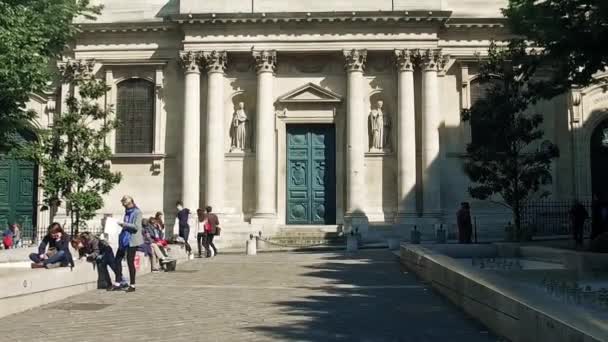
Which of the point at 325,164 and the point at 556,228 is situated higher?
the point at 325,164

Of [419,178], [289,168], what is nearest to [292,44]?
[289,168]

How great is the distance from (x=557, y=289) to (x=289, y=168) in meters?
23.0

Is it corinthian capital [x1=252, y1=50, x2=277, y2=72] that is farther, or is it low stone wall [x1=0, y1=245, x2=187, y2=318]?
corinthian capital [x1=252, y1=50, x2=277, y2=72]

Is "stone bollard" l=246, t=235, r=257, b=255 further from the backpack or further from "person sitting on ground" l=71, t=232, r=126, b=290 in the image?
the backpack

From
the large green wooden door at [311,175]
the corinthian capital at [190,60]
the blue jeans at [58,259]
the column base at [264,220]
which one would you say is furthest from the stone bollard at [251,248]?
the blue jeans at [58,259]

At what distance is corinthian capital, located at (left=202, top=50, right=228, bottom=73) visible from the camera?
1190 inches

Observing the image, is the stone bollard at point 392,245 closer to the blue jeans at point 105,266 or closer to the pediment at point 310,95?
the pediment at point 310,95

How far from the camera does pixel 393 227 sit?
28719 mm

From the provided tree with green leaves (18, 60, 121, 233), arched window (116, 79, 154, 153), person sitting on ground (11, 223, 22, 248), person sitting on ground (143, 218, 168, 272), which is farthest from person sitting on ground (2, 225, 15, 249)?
person sitting on ground (143, 218, 168, 272)

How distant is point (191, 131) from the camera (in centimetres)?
3009

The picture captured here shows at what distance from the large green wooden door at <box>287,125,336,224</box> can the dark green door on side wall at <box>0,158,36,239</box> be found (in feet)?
43.5

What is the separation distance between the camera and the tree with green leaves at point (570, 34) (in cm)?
1535

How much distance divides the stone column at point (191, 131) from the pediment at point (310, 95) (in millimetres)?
4056

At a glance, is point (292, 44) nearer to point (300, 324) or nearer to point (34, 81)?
point (34, 81)
